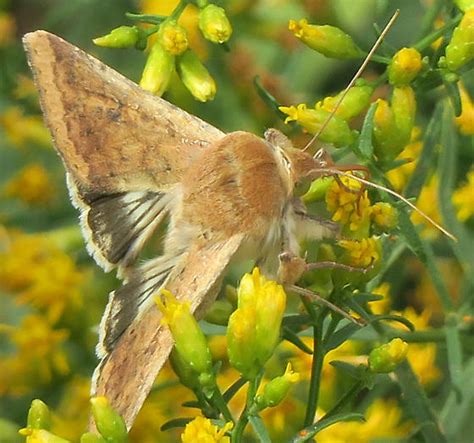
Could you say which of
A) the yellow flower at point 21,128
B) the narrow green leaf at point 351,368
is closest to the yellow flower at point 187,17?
the yellow flower at point 21,128

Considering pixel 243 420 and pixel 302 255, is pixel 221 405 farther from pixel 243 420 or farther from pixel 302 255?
pixel 302 255

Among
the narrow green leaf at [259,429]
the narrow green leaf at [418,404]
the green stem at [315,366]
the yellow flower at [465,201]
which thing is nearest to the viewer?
the narrow green leaf at [259,429]

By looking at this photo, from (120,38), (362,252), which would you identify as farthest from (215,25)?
(362,252)

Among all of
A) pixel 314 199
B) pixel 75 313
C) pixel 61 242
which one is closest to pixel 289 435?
pixel 314 199

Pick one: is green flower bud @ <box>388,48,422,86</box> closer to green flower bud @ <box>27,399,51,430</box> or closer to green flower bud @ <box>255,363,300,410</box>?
green flower bud @ <box>255,363,300,410</box>

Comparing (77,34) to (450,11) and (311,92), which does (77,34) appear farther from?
(450,11)

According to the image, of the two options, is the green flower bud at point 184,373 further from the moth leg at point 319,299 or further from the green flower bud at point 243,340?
the moth leg at point 319,299
